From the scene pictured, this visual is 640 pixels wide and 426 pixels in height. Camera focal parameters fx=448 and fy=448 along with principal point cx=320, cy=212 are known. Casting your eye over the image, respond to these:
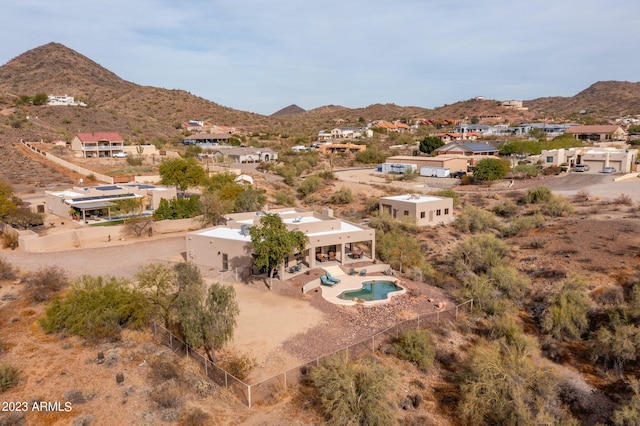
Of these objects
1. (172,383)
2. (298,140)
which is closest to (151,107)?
(298,140)

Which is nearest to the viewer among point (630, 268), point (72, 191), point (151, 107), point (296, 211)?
point (630, 268)

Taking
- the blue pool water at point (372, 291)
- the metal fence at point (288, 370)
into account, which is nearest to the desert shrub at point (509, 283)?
the metal fence at point (288, 370)

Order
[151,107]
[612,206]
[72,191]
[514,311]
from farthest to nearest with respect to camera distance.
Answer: [151,107] → [72,191] → [612,206] → [514,311]

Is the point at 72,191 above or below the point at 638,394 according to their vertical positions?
above

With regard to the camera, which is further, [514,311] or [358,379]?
[514,311]

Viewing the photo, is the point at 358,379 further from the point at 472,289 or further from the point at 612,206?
the point at 612,206

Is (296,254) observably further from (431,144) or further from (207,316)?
(431,144)
